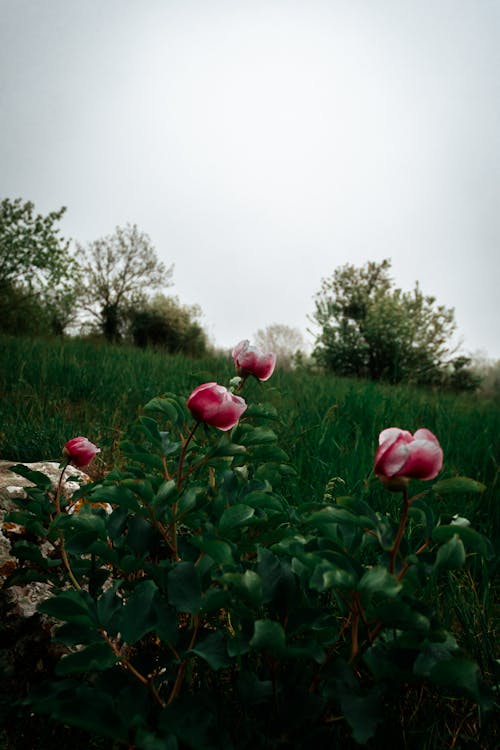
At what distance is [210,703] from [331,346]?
33.5ft

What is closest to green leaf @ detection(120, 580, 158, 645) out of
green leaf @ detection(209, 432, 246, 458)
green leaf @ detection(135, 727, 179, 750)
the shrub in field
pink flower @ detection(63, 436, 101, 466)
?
the shrub in field

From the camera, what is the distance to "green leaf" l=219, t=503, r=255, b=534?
652 mm

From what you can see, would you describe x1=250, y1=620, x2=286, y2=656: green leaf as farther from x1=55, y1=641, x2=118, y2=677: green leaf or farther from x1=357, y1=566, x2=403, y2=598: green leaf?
x1=55, y1=641, x2=118, y2=677: green leaf

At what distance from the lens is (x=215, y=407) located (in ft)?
2.55

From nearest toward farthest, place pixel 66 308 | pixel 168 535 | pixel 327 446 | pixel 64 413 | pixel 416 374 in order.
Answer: pixel 168 535 < pixel 327 446 < pixel 64 413 < pixel 416 374 < pixel 66 308

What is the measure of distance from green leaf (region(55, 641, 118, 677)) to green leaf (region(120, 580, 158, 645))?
3 cm

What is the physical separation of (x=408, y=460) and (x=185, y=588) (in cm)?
37

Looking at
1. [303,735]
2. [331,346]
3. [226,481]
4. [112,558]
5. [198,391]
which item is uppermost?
[331,346]

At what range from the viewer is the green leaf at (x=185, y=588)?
59 cm

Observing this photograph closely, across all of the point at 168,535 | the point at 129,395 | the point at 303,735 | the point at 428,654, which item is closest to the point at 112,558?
the point at 168,535

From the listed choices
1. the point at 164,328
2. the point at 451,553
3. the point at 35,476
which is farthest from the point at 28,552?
the point at 164,328

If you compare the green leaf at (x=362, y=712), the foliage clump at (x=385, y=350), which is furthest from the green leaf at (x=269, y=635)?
the foliage clump at (x=385, y=350)

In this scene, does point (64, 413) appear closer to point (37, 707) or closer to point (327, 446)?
point (327, 446)

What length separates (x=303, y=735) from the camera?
0.58 metres
